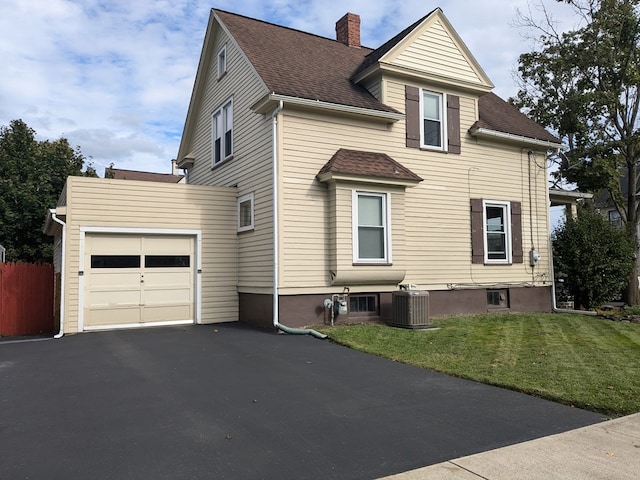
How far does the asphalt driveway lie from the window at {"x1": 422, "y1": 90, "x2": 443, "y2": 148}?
7.41 metres

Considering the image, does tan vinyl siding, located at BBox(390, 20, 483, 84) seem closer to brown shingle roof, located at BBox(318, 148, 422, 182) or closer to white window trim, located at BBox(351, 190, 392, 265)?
brown shingle roof, located at BBox(318, 148, 422, 182)

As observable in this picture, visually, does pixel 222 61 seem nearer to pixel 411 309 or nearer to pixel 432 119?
pixel 432 119

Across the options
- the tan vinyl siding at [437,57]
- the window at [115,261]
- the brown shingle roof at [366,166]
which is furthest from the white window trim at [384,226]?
the window at [115,261]

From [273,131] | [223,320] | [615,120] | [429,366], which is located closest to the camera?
[429,366]

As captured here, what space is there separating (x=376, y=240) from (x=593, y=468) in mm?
8212

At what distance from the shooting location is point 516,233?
584 inches

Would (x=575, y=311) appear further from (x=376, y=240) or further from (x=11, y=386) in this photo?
(x=11, y=386)

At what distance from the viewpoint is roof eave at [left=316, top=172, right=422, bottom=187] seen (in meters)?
11.3

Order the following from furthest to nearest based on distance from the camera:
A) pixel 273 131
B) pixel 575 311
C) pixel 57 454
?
pixel 575 311 → pixel 273 131 → pixel 57 454

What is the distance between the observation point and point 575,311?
14.7 meters

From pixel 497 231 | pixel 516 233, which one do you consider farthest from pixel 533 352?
pixel 516 233

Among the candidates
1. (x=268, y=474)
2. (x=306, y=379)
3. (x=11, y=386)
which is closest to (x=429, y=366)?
(x=306, y=379)

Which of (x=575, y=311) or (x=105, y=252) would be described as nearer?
(x=105, y=252)

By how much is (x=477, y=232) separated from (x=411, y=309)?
13.9 ft
